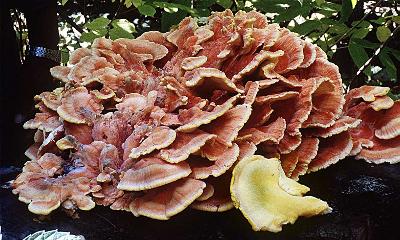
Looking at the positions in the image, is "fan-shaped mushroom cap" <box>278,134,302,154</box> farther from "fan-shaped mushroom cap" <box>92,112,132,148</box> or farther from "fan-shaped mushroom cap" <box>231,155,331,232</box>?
"fan-shaped mushroom cap" <box>92,112,132,148</box>

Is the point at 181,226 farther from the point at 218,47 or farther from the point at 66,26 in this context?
the point at 66,26

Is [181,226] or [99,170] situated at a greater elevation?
[99,170]

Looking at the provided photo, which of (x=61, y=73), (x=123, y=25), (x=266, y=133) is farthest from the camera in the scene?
(x=123, y=25)

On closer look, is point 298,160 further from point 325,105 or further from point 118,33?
point 118,33

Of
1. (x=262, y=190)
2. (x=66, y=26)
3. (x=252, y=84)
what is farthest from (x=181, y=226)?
(x=66, y=26)

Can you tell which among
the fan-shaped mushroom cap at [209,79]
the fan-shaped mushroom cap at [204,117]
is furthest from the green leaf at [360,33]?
the fan-shaped mushroom cap at [204,117]

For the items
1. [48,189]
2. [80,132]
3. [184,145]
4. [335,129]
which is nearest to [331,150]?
[335,129]

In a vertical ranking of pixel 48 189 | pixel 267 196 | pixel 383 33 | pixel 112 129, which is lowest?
pixel 383 33
